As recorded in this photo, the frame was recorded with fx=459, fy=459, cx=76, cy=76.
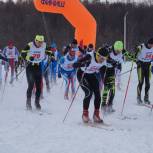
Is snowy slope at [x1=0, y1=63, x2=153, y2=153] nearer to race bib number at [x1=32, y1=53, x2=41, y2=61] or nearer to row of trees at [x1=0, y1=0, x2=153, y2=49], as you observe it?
race bib number at [x1=32, y1=53, x2=41, y2=61]

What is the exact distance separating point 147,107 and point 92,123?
3006 millimetres

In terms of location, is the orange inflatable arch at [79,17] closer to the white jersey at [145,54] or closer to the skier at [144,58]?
the skier at [144,58]

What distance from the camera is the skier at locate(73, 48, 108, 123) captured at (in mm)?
8844

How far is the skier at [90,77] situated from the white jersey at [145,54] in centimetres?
298

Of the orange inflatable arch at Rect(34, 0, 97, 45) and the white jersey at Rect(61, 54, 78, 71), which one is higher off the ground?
the orange inflatable arch at Rect(34, 0, 97, 45)

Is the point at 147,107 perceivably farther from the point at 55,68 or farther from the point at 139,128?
the point at 55,68

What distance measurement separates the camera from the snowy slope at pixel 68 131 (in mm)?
6922

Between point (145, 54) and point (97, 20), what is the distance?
49330 millimetres

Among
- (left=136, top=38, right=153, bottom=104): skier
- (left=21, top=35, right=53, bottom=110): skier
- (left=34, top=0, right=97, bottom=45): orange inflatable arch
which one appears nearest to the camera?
(left=21, top=35, right=53, bottom=110): skier

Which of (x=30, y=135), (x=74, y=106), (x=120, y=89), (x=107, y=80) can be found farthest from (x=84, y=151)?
(x=120, y=89)

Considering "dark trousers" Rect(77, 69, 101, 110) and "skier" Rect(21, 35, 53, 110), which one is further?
"skier" Rect(21, 35, 53, 110)

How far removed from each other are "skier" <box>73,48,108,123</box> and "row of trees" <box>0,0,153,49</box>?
46.9m

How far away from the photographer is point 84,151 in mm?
6730

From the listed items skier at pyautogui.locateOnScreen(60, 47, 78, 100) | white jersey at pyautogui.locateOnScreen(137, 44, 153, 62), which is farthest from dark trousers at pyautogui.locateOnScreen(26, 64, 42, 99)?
white jersey at pyautogui.locateOnScreen(137, 44, 153, 62)
